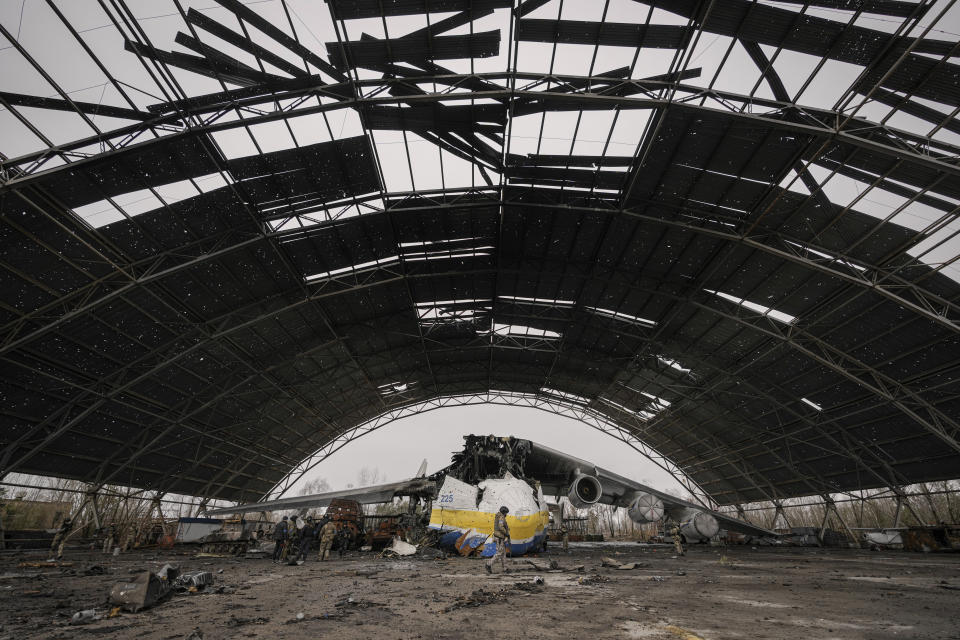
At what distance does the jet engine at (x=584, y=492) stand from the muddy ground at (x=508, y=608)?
5045 mm

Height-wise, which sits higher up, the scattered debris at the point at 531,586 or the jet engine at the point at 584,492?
the jet engine at the point at 584,492

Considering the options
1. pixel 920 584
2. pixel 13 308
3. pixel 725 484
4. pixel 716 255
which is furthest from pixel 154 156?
pixel 725 484

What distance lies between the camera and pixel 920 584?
8.44m

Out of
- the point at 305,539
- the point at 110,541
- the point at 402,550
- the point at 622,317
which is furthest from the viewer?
the point at 622,317

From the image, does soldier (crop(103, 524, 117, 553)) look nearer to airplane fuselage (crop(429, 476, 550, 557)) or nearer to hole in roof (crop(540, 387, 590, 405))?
airplane fuselage (crop(429, 476, 550, 557))

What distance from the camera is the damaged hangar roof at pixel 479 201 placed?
11625 millimetres

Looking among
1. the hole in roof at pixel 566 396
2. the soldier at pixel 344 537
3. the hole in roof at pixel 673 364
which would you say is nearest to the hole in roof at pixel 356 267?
the soldier at pixel 344 537

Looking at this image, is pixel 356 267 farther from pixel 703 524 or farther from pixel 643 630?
pixel 643 630

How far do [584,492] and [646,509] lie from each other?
2.41 meters

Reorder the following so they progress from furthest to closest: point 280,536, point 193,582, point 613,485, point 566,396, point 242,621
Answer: point 566,396, point 613,485, point 280,536, point 193,582, point 242,621

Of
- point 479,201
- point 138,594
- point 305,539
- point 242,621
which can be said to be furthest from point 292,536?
point 479,201

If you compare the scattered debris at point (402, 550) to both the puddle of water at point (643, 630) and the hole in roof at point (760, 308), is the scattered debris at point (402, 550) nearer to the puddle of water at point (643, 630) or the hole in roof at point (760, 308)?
the puddle of water at point (643, 630)

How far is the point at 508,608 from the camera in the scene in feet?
18.6

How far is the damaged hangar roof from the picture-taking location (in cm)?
1162
